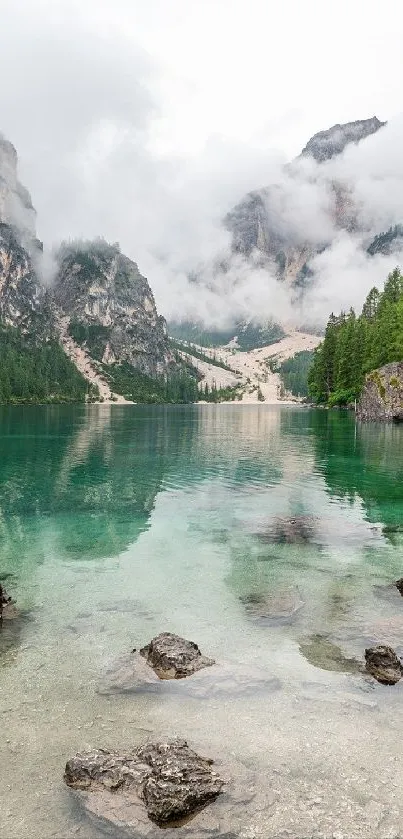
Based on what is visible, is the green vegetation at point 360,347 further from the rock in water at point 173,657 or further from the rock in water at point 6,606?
the rock in water at point 173,657

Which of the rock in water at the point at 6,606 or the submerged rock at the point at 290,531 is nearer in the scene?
the rock in water at the point at 6,606

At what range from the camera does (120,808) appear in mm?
10125

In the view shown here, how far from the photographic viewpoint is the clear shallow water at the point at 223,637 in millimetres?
10695

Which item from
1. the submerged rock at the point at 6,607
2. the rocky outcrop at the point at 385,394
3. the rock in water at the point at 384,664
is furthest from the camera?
the rocky outcrop at the point at 385,394

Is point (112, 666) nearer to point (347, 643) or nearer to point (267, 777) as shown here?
point (267, 777)

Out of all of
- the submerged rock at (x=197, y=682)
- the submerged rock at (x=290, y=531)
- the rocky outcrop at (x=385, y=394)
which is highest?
the rocky outcrop at (x=385, y=394)

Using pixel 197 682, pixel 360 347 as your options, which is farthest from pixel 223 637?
pixel 360 347

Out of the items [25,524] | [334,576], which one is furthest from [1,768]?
[25,524]

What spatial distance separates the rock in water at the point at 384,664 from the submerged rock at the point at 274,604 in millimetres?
4191

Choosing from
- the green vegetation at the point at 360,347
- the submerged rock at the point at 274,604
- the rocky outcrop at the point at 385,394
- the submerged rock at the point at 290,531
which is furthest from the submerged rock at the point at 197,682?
the green vegetation at the point at 360,347

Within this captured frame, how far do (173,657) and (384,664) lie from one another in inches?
241

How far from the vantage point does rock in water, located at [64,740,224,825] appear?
396 inches

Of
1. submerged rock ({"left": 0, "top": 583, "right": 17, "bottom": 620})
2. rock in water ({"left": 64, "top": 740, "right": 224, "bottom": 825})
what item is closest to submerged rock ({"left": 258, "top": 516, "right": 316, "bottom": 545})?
submerged rock ({"left": 0, "top": 583, "right": 17, "bottom": 620})

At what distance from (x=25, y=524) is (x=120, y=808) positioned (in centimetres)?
2546
